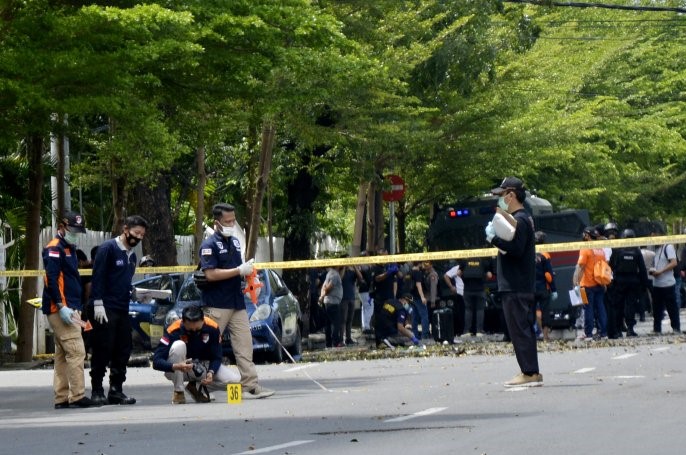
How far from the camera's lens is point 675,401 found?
12.8m

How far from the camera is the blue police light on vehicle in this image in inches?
1328

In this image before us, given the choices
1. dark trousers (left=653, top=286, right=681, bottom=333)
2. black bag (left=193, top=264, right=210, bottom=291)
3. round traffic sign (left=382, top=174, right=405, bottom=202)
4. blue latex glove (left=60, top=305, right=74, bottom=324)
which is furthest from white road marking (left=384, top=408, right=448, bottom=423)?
round traffic sign (left=382, top=174, right=405, bottom=202)

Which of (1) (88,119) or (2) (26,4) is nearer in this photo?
(2) (26,4)

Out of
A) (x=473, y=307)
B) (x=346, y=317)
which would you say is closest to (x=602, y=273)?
(x=473, y=307)

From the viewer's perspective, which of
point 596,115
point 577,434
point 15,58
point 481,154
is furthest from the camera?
point 596,115

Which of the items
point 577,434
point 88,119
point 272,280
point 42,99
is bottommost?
point 577,434

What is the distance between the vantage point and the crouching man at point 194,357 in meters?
15.1

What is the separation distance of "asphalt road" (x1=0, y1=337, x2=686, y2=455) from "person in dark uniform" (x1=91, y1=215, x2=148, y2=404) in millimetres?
462

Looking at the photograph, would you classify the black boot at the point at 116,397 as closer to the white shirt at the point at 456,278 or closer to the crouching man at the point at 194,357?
the crouching man at the point at 194,357

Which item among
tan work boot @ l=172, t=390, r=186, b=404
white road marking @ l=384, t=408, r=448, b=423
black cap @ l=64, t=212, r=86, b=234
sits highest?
black cap @ l=64, t=212, r=86, b=234

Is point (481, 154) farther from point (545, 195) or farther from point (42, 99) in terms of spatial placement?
point (42, 99)

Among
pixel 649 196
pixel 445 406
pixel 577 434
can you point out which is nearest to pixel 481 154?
pixel 649 196

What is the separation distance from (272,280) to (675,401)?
40.7ft

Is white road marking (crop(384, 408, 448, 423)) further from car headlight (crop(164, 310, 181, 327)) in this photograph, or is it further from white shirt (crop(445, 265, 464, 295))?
white shirt (crop(445, 265, 464, 295))
